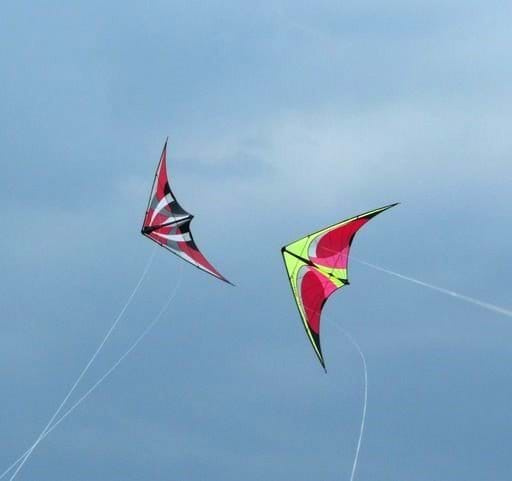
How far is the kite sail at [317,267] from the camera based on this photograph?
50.7m

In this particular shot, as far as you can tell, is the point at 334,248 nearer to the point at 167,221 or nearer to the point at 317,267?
the point at 317,267

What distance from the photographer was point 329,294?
170ft

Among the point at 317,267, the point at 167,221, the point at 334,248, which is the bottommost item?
the point at 317,267

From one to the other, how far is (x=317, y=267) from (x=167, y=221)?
7.21 metres

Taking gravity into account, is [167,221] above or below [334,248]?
above

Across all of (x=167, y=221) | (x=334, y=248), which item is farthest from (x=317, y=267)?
(x=167, y=221)

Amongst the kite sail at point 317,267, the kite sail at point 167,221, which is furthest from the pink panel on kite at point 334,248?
the kite sail at point 167,221

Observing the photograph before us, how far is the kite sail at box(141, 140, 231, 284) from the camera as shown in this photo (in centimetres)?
5481

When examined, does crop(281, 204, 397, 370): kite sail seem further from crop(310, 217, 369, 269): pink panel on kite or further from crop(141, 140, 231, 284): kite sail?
crop(141, 140, 231, 284): kite sail

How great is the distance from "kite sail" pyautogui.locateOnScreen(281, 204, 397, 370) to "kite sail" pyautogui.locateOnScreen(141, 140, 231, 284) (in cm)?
453

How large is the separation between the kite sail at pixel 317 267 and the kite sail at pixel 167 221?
4529mm

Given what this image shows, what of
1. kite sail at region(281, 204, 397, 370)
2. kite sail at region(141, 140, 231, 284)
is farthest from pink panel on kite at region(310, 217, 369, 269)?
kite sail at region(141, 140, 231, 284)

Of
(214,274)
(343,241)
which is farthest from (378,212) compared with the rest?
(214,274)

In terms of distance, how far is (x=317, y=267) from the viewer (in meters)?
51.2
